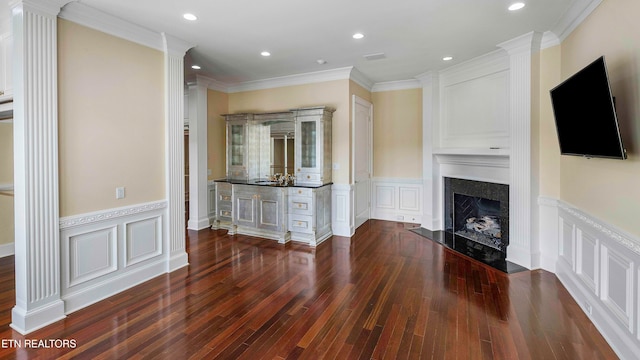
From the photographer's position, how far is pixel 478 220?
5.25 metres

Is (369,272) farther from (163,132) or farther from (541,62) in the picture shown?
(541,62)

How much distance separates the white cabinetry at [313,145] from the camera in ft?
17.0

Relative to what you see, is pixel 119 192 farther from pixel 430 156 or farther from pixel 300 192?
pixel 430 156

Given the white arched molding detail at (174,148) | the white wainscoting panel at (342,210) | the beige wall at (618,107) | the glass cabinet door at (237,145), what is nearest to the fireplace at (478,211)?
the beige wall at (618,107)

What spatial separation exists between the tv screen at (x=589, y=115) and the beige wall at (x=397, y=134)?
10.4ft

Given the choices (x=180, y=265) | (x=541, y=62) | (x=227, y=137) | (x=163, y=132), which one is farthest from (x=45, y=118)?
(x=541, y=62)

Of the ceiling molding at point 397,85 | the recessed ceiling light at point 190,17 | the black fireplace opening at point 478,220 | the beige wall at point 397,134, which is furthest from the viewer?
the beige wall at point 397,134

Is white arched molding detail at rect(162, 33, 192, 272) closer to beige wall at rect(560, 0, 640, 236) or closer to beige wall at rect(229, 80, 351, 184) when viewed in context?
beige wall at rect(229, 80, 351, 184)

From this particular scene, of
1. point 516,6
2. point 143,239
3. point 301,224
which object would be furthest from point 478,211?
point 143,239

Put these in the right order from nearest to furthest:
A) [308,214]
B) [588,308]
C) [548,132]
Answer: [588,308], [548,132], [308,214]

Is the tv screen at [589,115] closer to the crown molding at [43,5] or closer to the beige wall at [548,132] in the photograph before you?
the beige wall at [548,132]

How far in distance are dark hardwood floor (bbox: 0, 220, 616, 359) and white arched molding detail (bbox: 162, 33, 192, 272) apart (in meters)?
0.38

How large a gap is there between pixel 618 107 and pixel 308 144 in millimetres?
3881

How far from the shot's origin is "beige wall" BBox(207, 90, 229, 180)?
6.08 meters
